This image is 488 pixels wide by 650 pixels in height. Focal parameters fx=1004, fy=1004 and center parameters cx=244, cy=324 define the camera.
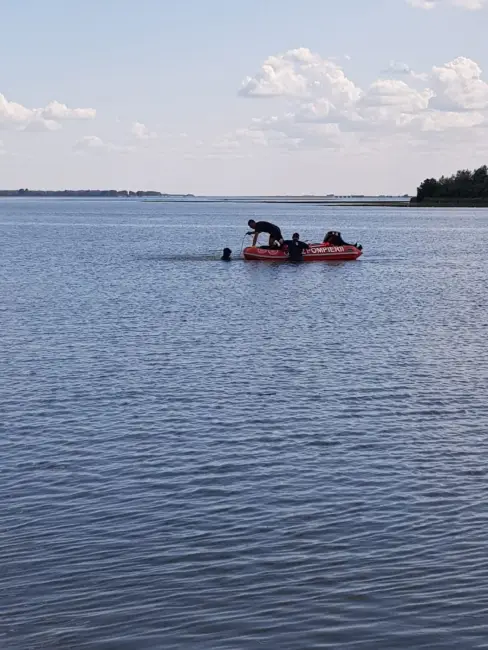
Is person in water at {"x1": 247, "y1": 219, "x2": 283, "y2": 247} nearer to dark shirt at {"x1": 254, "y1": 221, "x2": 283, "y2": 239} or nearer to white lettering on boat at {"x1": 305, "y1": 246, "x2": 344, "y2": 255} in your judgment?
dark shirt at {"x1": 254, "y1": 221, "x2": 283, "y2": 239}

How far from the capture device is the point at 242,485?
54.0 feet

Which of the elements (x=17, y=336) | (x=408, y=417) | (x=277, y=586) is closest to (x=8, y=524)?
(x=277, y=586)

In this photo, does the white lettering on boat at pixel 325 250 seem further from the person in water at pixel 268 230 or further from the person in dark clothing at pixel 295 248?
the person in water at pixel 268 230

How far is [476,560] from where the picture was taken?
12.9 m

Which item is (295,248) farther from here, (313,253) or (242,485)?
(242,485)

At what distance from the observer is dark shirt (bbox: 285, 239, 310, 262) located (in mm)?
68438

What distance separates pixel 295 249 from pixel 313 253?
113 inches

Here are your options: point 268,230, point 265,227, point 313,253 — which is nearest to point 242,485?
point 265,227

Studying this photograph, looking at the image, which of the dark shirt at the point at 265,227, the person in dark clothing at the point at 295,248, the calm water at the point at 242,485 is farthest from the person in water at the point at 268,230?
the calm water at the point at 242,485

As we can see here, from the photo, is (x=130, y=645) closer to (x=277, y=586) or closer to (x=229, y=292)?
(x=277, y=586)

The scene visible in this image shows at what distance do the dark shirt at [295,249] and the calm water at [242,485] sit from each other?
3004cm

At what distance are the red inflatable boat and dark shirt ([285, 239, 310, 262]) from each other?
527 millimetres

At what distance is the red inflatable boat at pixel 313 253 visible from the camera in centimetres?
6956

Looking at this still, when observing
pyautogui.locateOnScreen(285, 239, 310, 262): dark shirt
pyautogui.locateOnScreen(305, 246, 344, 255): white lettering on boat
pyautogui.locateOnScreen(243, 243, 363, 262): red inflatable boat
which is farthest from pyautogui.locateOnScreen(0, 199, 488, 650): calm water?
pyautogui.locateOnScreen(305, 246, 344, 255): white lettering on boat
